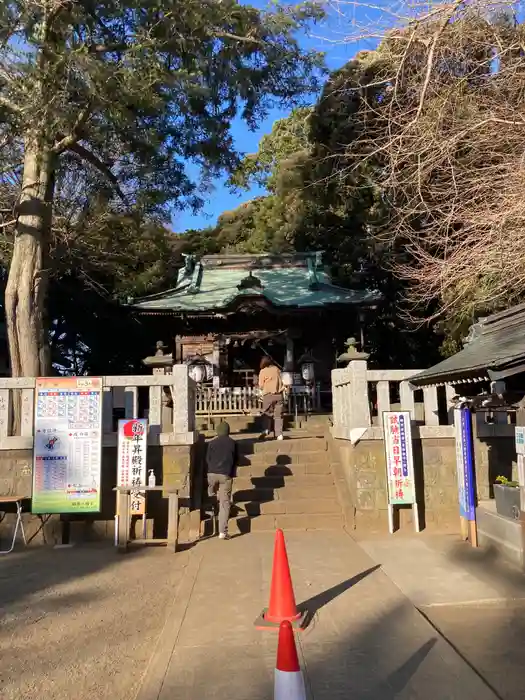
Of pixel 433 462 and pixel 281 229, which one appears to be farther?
pixel 281 229

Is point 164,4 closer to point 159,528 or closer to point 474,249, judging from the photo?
point 474,249

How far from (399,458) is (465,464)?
1065 mm

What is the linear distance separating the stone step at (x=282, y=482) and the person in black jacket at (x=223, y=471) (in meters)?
1.35

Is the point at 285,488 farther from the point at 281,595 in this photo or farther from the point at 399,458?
the point at 281,595

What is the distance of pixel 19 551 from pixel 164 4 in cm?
897

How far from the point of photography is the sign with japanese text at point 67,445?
7.86 meters

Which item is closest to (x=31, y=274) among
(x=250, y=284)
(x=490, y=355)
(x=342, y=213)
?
(x=250, y=284)

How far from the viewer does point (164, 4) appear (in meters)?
9.17

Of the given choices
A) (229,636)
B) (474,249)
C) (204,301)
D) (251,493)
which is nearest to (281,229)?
(204,301)

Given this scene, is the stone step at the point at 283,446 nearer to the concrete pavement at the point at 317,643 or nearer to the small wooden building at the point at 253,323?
the concrete pavement at the point at 317,643

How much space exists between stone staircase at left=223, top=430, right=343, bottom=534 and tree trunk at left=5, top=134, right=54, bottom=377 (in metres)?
4.26

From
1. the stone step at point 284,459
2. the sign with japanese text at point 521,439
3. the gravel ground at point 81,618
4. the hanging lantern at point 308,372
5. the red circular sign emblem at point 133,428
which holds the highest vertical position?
the hanging lantern at point 308,372

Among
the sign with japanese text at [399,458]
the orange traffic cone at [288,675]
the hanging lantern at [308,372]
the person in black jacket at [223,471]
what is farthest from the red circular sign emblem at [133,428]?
the hanging lantern at [308,372]

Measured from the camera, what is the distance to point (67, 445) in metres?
7.96
